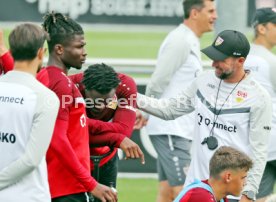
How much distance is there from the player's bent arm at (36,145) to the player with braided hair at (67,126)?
0.37 m

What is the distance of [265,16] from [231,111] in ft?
6.04

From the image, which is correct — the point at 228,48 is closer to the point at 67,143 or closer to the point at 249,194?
the point at 249,194

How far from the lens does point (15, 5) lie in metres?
18.0

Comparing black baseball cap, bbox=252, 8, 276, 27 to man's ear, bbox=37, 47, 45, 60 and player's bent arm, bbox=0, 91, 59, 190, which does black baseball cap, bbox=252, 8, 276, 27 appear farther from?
player's bent arm, bbox=0, 91, 59, 190

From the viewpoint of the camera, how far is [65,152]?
21.4 ft

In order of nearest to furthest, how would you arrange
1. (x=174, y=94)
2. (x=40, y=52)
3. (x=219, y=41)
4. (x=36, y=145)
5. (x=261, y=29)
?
(x=36, y=145) → (x=40, y=52) → (x=219, y=41) → (x=261, y=29) → (x=174, y=94)

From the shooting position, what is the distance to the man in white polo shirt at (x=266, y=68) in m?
8.55

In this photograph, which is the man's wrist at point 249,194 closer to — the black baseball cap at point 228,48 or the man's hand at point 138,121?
the black baseball cap at point 228,48

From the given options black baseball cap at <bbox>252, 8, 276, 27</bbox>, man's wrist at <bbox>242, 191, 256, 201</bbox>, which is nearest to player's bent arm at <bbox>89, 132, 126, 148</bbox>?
man's wrist at <bbox>242, 191, 256, 201</bbox>

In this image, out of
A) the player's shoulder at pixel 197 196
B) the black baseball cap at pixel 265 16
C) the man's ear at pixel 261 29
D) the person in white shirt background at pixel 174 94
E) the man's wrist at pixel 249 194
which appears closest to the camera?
the player's shoulder at pixel 197 196

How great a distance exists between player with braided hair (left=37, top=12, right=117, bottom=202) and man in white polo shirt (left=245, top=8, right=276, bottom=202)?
2.06 meters

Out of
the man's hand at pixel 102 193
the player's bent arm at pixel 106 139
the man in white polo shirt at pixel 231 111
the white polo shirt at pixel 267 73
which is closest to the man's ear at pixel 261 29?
the white polo shirt at pixel 267 73

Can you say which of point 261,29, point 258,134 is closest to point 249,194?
point 258,134

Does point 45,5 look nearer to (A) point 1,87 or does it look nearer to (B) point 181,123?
(B) point 181,123
